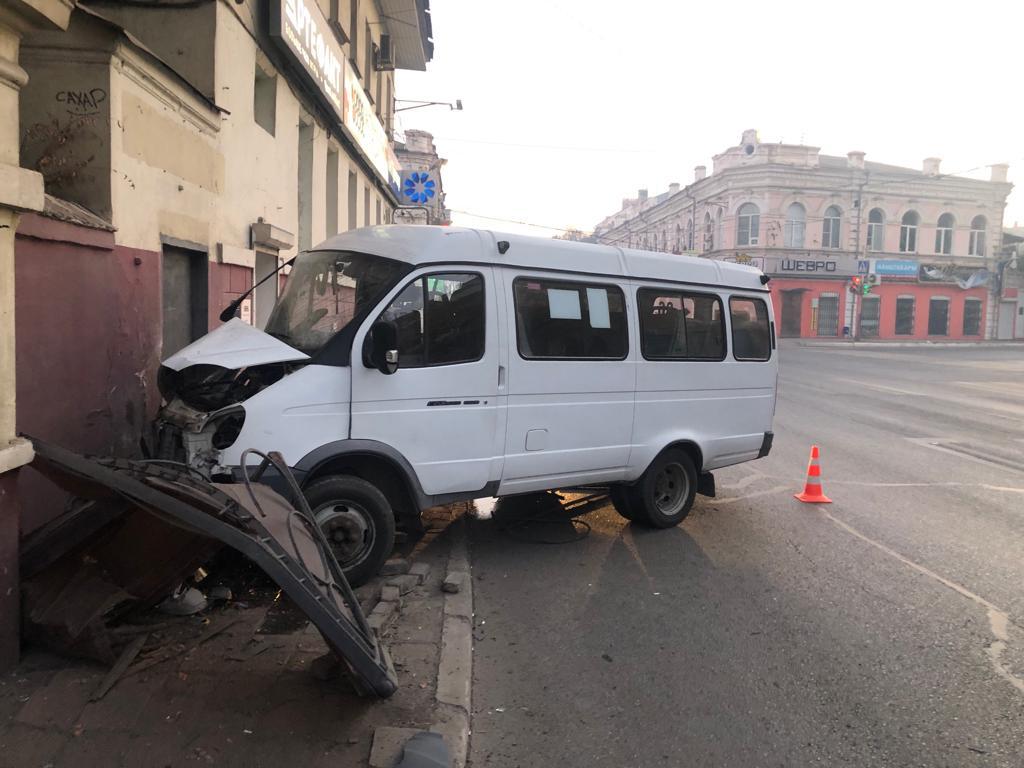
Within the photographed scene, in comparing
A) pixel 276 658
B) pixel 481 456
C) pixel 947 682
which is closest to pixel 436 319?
pixel 481 456

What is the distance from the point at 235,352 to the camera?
15.2 feet

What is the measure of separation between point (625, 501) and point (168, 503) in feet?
14.8

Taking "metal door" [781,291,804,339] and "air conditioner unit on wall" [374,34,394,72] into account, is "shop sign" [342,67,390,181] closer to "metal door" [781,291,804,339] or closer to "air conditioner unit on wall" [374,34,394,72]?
"air conditioner unit on wall" [374,34,394,72]

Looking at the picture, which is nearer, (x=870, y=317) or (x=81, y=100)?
(x=81, y=100)

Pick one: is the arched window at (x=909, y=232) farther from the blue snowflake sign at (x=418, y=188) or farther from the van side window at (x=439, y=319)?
the van side window at (x=439, y=319)

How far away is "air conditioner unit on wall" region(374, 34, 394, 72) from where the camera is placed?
19344 millimetres

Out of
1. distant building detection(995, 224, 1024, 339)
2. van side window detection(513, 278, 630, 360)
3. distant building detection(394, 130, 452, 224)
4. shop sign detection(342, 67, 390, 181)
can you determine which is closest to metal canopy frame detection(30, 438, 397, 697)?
van side window detection(513, 278, 630, 360)

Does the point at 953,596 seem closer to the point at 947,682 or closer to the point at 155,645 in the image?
the point at 947,682

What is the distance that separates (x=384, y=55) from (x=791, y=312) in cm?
3615

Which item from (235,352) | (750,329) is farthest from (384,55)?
(235,352)

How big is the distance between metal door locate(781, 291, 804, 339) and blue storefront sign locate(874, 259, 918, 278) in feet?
19.9

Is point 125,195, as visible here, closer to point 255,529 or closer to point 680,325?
point 255,529

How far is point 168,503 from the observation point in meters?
3.04

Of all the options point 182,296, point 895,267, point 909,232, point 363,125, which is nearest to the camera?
point 182,296
